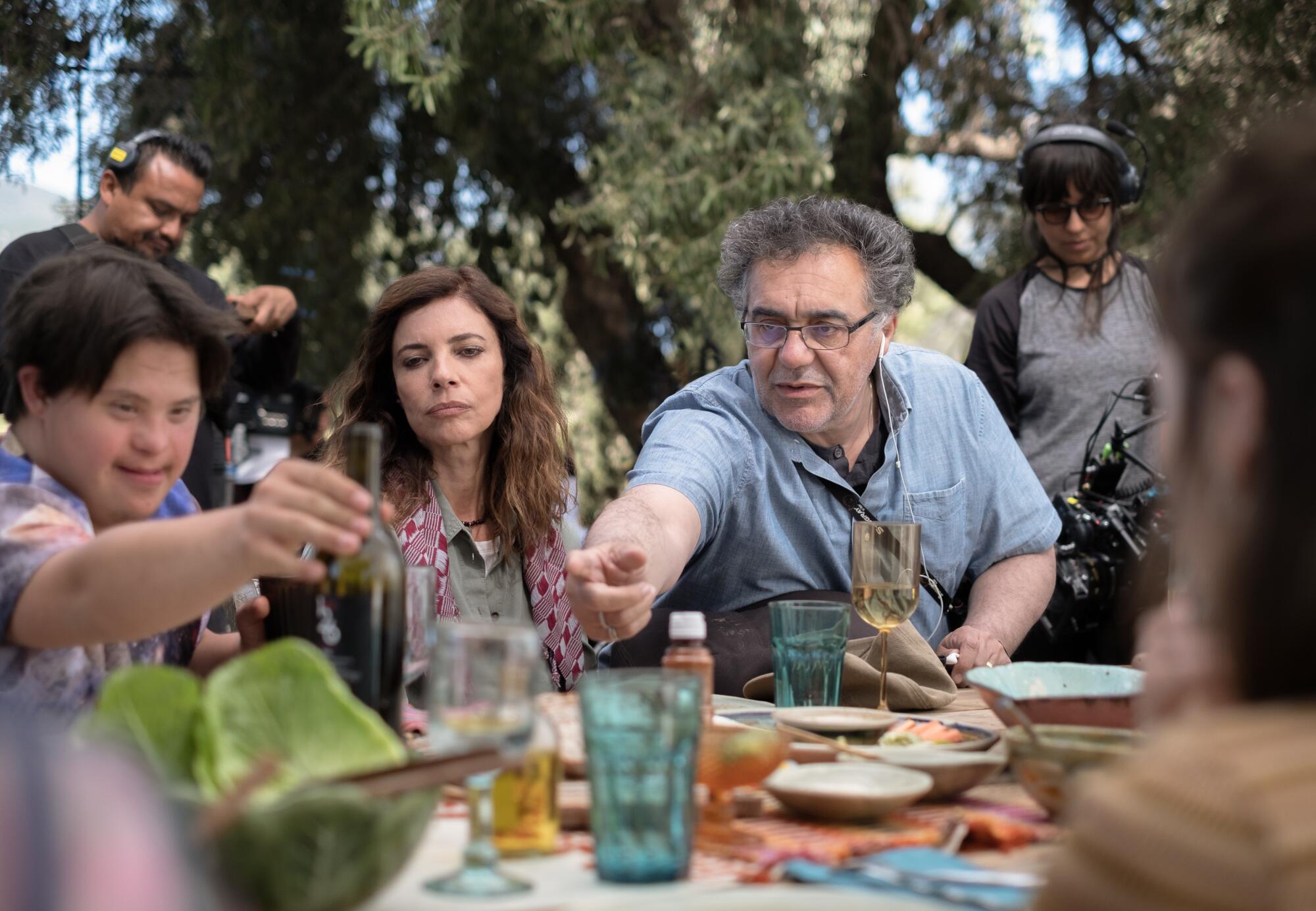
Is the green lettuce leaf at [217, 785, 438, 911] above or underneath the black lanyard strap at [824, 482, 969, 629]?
underneath

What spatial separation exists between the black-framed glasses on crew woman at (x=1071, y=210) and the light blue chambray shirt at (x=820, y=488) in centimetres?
104

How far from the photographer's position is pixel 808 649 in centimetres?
199

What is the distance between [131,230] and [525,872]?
3.75m

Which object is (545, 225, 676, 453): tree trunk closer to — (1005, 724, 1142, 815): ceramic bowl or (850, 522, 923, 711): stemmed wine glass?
(850, 522, 923, 711): stemmed wine glass

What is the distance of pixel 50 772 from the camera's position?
0.63 meters

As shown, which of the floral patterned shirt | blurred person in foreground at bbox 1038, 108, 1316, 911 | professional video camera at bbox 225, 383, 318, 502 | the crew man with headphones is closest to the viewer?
blurred person in foreground at bbox 1038, 108, 1316, 911

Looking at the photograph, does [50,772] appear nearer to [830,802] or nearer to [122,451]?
[830,802]

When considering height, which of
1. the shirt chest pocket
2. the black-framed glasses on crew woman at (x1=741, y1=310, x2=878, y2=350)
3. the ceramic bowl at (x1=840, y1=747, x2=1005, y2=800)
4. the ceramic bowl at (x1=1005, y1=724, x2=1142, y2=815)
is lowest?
the ceramic bowl at (x1=840, y1=747, x2=1005, y2=800)

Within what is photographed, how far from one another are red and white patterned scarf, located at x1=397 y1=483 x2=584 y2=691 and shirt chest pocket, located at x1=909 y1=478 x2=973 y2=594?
2.65ft

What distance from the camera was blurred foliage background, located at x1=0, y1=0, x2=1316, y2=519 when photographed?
18.9ft

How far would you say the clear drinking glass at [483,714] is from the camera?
1050mm

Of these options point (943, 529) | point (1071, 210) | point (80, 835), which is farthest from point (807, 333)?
point (80, 835)

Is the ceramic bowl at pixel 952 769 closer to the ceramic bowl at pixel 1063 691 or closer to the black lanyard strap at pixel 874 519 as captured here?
the ceramic bowl at pixel 1063 691

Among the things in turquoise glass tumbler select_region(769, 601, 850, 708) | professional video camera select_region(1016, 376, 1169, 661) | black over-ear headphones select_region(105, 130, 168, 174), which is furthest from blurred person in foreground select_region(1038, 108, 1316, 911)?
black over-ear headphones select_region(105, 130, 168, 174)
